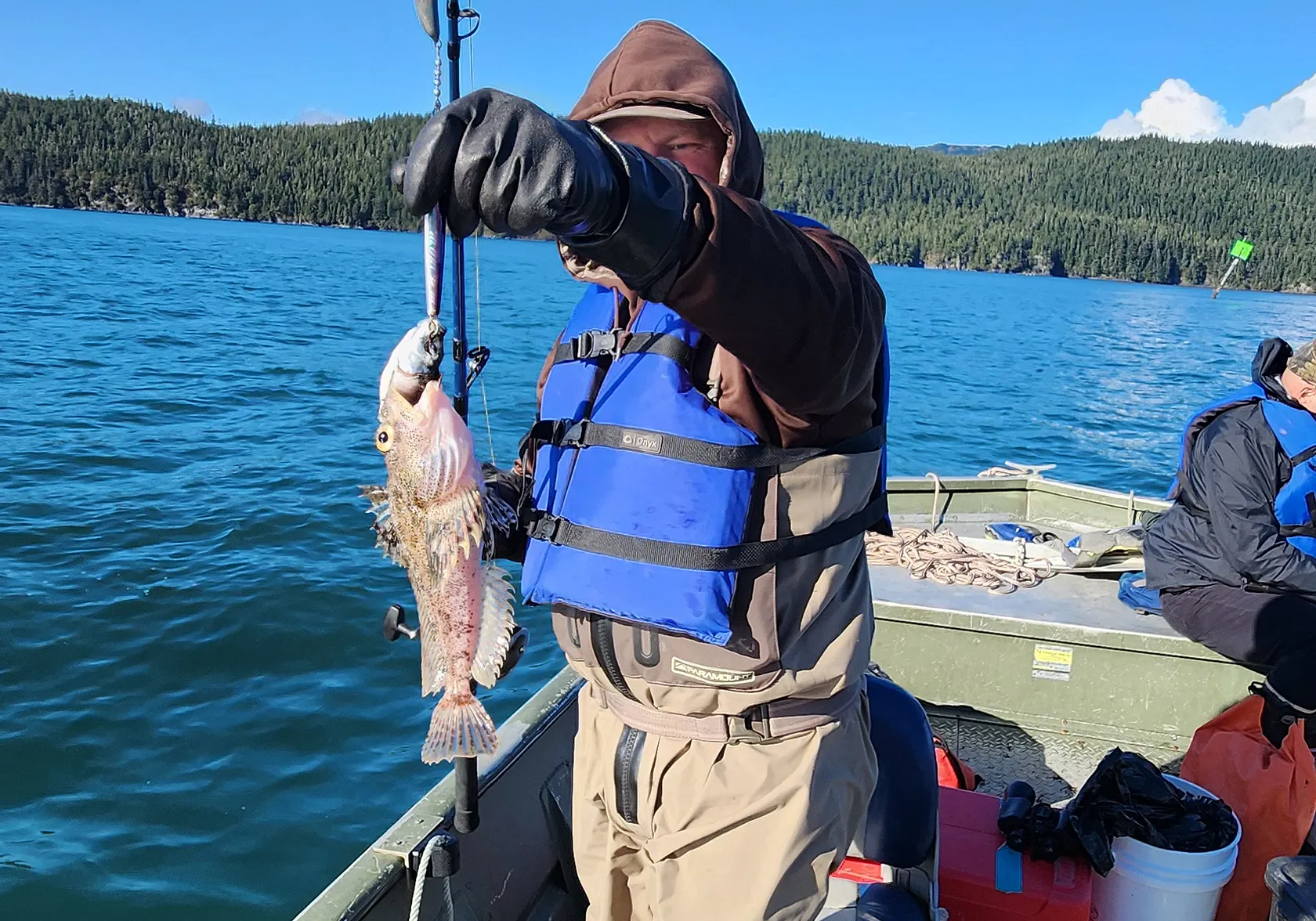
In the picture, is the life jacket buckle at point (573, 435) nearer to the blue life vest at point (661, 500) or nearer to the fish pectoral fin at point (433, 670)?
the blue life vest at point (661, 500)

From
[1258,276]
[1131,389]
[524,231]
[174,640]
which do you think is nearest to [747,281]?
[524,231]

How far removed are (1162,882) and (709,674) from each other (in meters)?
2.19

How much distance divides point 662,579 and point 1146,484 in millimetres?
15877

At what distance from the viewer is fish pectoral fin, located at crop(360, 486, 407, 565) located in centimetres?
252

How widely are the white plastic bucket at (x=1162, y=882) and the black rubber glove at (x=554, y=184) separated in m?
2.89

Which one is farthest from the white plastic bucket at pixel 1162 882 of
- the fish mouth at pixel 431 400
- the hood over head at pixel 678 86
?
the fish mouth at pixel 431 400

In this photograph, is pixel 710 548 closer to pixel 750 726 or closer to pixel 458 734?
pixel 750 726

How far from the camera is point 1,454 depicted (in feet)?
36.3

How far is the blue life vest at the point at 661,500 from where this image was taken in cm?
Result: 204

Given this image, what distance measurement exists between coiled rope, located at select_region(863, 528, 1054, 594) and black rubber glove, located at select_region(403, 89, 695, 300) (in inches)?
166

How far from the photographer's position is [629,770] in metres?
2.26

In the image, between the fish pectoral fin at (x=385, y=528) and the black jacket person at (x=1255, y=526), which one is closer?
the fish pectoral fin at (x=385, y=528)

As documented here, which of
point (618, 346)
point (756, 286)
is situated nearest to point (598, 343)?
point (618, 346)

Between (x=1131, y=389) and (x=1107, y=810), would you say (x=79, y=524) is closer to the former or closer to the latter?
(x=1107, y=810)
